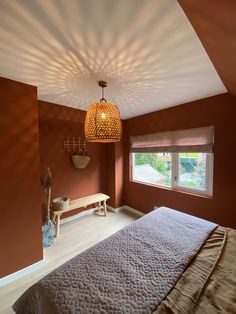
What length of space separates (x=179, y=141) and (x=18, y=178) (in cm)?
234

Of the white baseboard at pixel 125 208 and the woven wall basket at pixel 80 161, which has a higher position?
the woven wall basket at pixel 80 161

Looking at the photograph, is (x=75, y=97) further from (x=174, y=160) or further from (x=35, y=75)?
(x=174, y=160)

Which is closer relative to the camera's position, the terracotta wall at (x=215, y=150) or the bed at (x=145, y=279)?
the bed at (x=145, y=279)

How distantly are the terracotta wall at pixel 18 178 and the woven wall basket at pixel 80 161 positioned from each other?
115cm

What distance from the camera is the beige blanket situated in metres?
0.81

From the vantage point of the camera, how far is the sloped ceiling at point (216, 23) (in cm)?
68

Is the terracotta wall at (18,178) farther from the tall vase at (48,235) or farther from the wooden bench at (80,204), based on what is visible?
the wooden bench at (80,204)

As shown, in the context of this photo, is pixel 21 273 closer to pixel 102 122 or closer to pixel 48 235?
pixel 48 235

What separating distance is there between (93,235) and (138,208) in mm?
1165

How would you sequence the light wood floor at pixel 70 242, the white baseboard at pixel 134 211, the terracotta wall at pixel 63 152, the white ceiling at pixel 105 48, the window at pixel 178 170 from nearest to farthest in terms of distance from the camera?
1. the white ceiling at pixel 105 48
2. the light wood floor at pixel 70 242
3. the window at pixel 178 170
4. the terracotta wall at pixel 63 152
5. the white baseboard at pixel 134 211

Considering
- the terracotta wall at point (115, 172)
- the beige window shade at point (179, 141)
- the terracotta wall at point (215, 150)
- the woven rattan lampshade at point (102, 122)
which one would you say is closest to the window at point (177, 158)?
the beige window shade at point (179, 141)

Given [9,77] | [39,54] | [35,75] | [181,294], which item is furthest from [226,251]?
[9,77]

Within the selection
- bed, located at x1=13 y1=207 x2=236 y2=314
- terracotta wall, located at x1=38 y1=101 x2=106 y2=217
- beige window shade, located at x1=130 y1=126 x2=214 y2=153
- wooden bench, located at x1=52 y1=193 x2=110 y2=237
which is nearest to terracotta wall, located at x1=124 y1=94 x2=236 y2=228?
beige window shade, located at x1=130 y1=126 x2=214 y2=153

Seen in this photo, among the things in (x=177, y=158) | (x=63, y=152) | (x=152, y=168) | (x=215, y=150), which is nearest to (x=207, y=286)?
(x=215, y=150)
